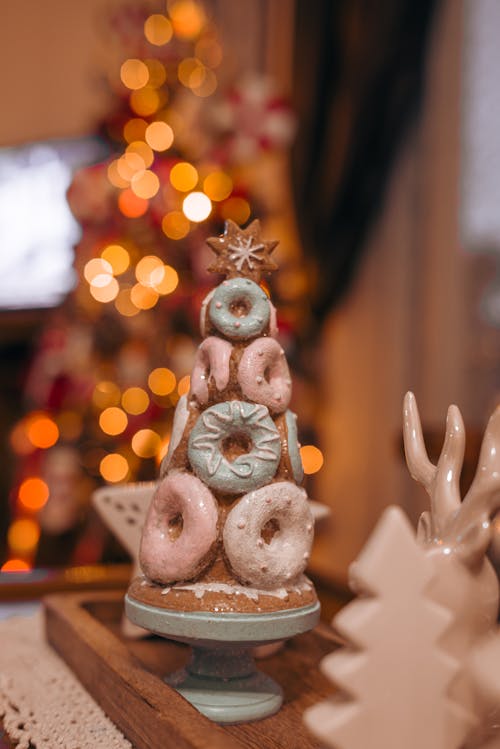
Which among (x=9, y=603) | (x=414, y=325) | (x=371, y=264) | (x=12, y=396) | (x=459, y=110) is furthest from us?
(x=12, y=396)

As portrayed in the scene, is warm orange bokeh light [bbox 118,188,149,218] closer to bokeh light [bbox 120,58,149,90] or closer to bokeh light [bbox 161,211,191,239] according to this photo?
bokeh light [bbox 161,211,191,239]

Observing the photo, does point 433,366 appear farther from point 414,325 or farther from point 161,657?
point 161,657

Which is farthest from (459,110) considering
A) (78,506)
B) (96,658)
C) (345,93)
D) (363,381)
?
(96,658)

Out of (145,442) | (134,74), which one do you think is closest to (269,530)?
(145,442)

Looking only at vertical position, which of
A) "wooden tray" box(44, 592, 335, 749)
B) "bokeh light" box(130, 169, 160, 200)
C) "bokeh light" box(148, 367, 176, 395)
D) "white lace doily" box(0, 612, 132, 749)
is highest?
"bokeh light" box(130, 169, 160, 200)

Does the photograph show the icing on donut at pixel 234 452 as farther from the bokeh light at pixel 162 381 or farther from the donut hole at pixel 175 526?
the bokeh light at pixel 162 381

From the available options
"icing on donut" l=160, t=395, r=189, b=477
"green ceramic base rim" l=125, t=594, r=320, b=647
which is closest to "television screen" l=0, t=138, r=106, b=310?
"icing on donut" l=160, t=395, r=189, b=477
